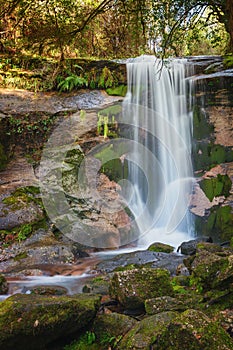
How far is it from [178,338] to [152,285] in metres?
1.20

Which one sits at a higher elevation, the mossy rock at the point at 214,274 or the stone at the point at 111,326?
the mossy rock at the point at 214,274

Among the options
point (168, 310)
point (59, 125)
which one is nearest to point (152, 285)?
point (168, 310)

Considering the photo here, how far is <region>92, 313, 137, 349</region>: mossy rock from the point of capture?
295cm

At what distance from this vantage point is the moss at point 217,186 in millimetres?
8719

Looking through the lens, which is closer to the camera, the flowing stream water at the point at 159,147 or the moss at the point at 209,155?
the flowing stream water at the point at 159,147

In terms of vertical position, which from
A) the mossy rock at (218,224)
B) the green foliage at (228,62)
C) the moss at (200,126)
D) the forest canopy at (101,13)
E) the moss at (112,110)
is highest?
the forest canopy at (101,13)

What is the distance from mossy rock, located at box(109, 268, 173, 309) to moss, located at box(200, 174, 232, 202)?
5497 mm

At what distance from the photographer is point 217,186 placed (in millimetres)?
8859

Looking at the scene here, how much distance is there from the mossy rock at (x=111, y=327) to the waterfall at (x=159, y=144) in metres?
5.54

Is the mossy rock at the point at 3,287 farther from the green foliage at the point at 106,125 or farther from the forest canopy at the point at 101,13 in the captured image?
the green foliage at the point at 106,125

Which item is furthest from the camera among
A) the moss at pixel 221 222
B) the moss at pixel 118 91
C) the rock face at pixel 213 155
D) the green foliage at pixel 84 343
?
the moss at pixel 118 91

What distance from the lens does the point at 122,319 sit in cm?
317

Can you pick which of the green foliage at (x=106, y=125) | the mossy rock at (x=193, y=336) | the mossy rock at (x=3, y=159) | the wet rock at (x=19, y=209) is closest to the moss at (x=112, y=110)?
the green foliage at (x=106, y=125)

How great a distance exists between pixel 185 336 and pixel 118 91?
9.03 m
